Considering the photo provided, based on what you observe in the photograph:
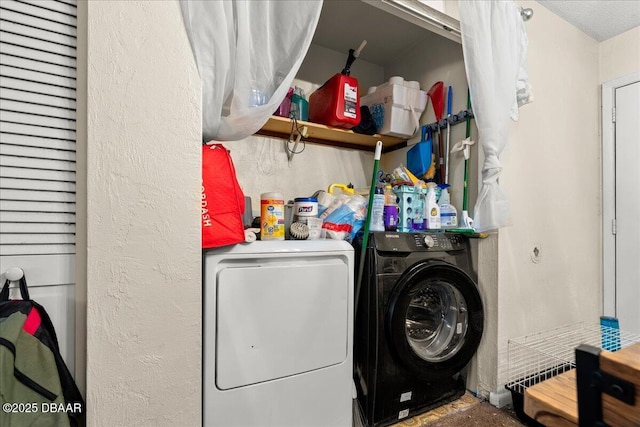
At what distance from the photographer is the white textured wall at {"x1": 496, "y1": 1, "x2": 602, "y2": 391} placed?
6.13 feet

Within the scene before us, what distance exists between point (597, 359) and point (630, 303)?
2632 mm

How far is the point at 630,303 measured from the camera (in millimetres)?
2287

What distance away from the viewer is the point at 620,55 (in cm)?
238

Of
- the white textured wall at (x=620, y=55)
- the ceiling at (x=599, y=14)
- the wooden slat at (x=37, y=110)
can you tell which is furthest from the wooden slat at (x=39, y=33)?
the white textured wall at (x=620, y=55)

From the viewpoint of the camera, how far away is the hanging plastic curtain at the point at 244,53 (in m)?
1.09

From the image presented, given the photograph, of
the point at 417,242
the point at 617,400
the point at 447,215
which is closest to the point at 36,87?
the point at 617,400

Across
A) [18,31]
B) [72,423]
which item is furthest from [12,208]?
[72,423]

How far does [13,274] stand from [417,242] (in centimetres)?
165

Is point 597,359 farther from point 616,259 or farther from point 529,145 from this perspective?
point 616,259

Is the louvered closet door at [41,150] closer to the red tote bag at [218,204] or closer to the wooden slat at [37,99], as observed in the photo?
the wooden slat at [37,99]

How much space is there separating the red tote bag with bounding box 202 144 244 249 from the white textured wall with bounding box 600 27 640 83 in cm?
305

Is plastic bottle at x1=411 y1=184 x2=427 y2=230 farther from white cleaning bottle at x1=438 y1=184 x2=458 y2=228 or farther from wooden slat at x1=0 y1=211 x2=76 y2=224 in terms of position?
wooden slat at x1=0 y1=211 x2=76 y2=224

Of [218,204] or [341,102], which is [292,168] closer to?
[341,102]

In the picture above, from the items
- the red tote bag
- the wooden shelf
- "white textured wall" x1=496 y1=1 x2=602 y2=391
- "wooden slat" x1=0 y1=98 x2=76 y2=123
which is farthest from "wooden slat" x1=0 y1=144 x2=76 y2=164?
"white textured wall" x1=496 y1=1 x2=602 y2=391
